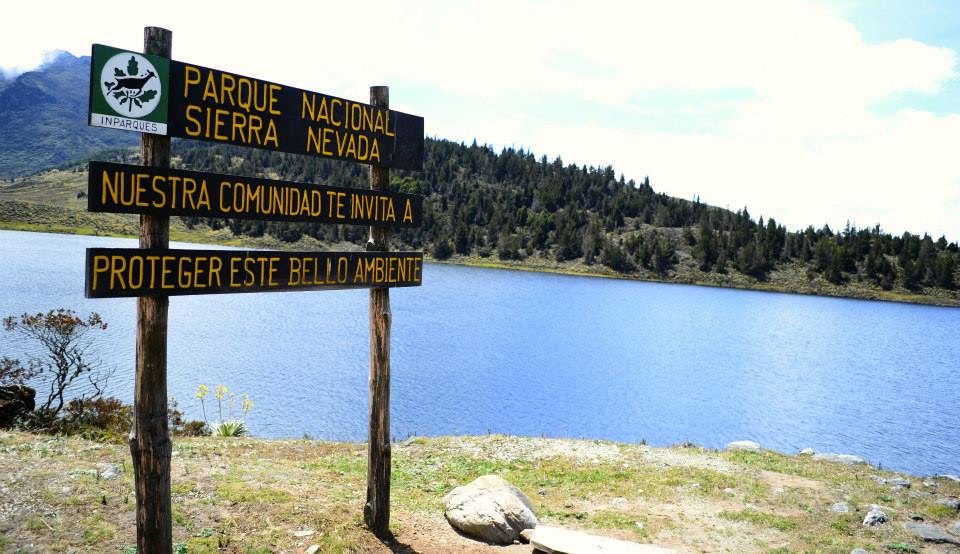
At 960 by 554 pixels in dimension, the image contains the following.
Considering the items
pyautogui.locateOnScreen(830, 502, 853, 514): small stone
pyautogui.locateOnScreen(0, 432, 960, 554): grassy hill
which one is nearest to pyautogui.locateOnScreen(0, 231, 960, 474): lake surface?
pyautogui.locateOnScreen(0, 432, 960, 554): grassy hill

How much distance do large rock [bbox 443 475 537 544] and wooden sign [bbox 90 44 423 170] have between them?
5543 millimetres

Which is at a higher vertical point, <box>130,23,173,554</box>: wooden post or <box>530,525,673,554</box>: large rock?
<box>130,23,173,554</box>: wooden post

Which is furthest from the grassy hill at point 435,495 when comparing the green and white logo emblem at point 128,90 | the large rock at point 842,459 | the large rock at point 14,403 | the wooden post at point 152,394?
the green and white logo emblem at point 128,90

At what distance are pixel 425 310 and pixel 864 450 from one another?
41648 mm

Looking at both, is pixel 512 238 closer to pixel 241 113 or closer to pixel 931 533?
pixel 931 533

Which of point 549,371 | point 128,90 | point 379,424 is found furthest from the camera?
point 549,371

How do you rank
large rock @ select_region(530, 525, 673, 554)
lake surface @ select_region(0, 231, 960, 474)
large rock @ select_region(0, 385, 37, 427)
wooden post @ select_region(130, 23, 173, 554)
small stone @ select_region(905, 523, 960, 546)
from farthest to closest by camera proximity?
lake surface @ select_region(0, 231, 960, 474)
large rock @ select_region(0, 385, 37, 427)
small stone @ select_region(905, 523, 960, 546)
large rock @ select_region(530, 525, 673, 554)
wooden post @ select_region(130, 23, 173, 554)

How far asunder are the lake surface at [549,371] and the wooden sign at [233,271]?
1521 centimetres

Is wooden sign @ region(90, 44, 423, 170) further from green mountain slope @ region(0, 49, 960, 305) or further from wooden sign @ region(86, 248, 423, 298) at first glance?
green mountain slope @ region(0, 49, 960, 305)

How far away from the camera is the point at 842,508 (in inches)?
491

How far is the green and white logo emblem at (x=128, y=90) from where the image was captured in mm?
6293

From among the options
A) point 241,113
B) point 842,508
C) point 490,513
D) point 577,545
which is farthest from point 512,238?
point 241,113

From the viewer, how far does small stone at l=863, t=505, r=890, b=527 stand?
11.5m

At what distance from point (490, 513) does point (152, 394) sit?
5.58 m
